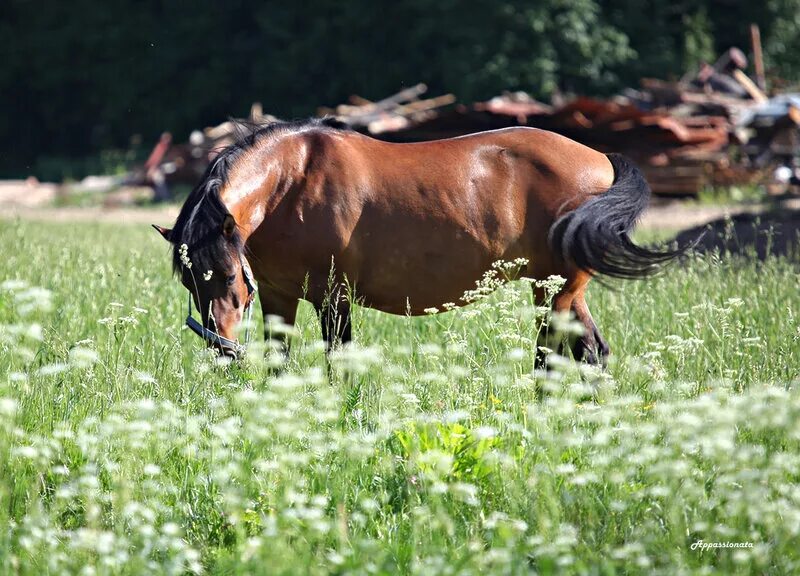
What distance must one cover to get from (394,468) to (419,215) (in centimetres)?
237

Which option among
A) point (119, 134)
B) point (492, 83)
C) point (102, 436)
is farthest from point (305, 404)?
point (119, 134)

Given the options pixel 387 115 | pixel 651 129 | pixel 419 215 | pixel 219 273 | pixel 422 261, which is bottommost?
pixel 387 115

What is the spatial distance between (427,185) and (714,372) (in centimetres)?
192

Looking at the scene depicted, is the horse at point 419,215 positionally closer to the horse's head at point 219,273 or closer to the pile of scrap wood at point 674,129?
the horse's head at point 219,273

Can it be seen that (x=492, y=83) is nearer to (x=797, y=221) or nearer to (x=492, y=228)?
(x=797, y=221)


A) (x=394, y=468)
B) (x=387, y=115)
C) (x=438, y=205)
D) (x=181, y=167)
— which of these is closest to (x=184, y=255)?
(x=394, y=468)

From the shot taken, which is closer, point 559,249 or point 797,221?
point 559,249

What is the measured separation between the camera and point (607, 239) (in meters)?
6.04

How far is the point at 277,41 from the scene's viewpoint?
3819 cm

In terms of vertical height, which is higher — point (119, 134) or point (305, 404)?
point (305, 404)

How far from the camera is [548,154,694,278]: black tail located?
6051mm

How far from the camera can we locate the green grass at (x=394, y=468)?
11.2 feet

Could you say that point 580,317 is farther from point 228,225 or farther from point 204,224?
point 204,224

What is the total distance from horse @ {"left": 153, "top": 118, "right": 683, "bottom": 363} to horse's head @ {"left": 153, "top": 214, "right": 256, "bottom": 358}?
0.28 meters
